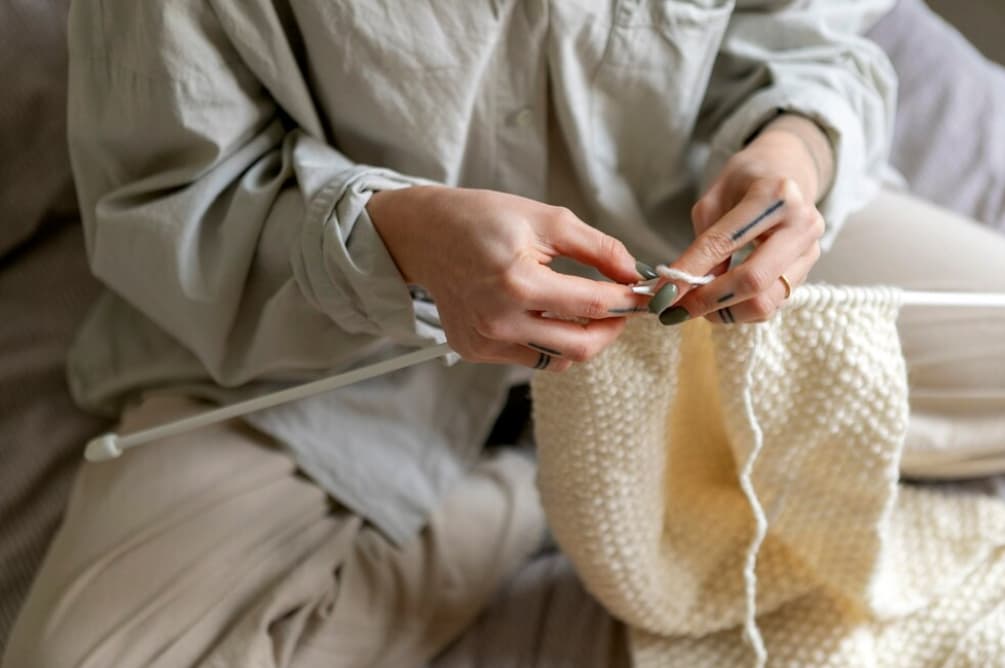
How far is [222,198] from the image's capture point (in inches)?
27.3

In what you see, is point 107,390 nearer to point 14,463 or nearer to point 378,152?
point 14,463

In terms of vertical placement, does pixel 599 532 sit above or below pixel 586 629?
above

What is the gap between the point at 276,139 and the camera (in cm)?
70

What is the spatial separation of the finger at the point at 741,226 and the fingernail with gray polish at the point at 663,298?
0.06 ft

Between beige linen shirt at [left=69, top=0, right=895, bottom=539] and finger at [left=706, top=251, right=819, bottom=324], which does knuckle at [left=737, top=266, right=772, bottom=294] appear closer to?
finger at [left=706, top=251, right=819, bottom=324]

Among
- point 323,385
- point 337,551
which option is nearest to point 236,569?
point 337,551

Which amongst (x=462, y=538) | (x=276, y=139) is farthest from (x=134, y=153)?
(x=462, y=538)

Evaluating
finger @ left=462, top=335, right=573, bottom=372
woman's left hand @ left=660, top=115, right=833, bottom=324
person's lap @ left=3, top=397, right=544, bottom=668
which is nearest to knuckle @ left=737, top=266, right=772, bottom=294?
woman's left hand @ left=660, top=115, right=833, bottom=324

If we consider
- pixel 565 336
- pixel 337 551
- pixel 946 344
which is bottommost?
pixel 337 551

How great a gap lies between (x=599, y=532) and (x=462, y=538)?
5.7 inches

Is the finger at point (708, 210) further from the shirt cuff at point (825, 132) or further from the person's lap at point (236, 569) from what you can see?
the person's lap at point (236, 569)

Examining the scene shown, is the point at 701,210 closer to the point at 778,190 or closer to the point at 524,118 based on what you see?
the point at 778,190

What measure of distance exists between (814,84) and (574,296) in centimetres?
33

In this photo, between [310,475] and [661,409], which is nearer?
[661,409]
